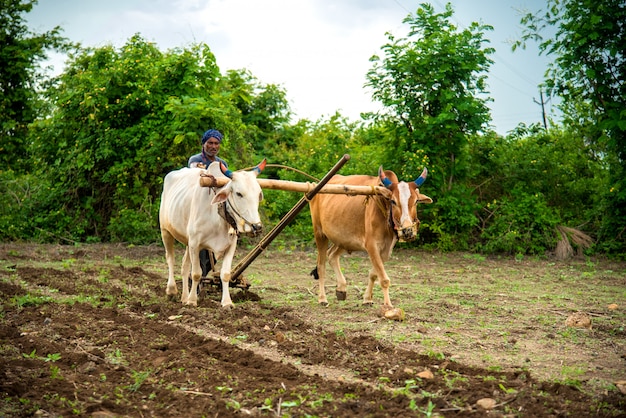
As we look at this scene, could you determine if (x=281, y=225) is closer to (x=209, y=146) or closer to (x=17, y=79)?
(x=209, y=146)

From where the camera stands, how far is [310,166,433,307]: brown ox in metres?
8.04

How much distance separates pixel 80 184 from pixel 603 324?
1208cm

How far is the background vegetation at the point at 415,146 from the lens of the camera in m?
14.6

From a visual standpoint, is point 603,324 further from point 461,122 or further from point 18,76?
point 18,76

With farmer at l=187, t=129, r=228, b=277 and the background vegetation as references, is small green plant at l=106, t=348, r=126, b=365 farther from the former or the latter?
the background vegetation

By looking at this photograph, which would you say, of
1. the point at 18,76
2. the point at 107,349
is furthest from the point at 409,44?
the point at 18,76

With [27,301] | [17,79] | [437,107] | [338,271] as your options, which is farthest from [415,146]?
[17,79]

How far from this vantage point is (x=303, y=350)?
619 centimetres

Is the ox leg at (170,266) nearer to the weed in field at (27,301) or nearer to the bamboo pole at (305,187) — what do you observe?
the weed in field at (27,301)

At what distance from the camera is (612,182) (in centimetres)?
1505

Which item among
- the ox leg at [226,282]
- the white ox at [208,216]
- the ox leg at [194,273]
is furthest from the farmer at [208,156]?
the ox leg at [226,282]

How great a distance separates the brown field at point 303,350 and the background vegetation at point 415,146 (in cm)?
433

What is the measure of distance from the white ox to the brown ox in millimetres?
1394

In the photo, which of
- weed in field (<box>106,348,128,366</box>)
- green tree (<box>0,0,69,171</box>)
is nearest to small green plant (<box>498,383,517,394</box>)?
weed in field (<box>106,348,128,366</box>)
